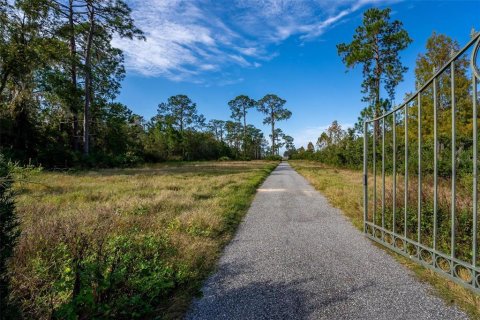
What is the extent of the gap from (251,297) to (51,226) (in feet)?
11.6

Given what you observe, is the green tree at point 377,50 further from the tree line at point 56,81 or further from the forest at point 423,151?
the tree line at point 56,81

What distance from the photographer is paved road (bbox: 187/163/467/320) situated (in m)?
2.36

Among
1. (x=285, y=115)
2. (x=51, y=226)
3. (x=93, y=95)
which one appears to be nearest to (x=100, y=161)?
(x=93, y=95)

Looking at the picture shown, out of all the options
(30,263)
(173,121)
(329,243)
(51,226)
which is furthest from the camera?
(173,121)

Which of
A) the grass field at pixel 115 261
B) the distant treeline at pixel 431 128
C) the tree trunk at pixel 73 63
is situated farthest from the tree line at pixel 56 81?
the distant treeline at pixel 431 128

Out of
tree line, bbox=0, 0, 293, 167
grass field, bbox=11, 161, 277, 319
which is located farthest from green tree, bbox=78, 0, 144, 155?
grass field, bbox=11, 161, 277, 319

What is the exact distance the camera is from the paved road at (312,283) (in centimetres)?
236

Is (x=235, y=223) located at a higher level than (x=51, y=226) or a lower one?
lower

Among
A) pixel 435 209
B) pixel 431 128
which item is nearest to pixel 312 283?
pixel 435 209

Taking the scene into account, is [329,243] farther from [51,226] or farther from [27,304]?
[51,226]

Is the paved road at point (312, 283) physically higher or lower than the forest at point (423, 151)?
lower

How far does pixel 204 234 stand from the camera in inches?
183

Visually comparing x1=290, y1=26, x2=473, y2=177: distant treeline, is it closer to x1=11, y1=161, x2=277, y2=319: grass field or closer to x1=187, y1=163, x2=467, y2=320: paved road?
x1=187, y1=163, x2=467, y2=320: paved road

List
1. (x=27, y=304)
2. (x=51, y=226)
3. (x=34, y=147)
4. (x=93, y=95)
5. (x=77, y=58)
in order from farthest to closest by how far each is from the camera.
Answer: (x=93, y=95) → (x=77, y=58) → (x=34, y=147) → (x=51, y=226) → (x=27, y=304)
